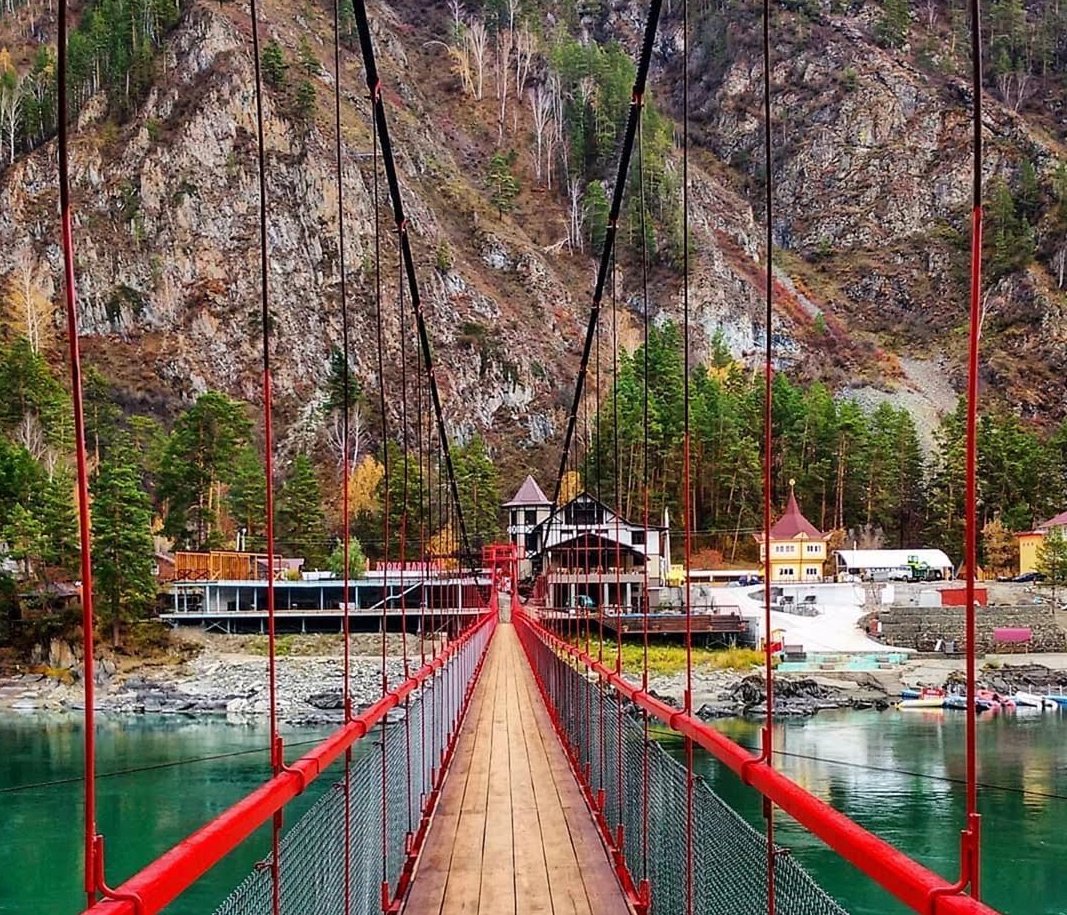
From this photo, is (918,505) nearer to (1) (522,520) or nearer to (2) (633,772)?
(1) (522,520)

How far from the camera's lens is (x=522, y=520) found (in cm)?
4316

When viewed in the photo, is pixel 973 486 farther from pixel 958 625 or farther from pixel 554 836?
pixel 958 625

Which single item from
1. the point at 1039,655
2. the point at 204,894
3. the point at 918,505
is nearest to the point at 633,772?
the point at 204,894

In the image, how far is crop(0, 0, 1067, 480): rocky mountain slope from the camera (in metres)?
55.8

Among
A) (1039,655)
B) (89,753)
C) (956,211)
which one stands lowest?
(1039,655)

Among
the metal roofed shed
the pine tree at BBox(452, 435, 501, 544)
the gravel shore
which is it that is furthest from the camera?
the pine tree at BBox(452, 435, 501, 544)

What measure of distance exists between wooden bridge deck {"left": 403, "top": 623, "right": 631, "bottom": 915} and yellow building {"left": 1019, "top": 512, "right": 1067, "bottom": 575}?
33381 millimetres

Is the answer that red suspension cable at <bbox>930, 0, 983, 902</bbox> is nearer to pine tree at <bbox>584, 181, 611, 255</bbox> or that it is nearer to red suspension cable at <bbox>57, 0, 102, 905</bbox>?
red suspension cable at <bbox>57, 0, 102, 905</bbox>

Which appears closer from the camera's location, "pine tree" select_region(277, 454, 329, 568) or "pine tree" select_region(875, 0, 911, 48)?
"pine tree" select_region(277, 454, 329, 568)

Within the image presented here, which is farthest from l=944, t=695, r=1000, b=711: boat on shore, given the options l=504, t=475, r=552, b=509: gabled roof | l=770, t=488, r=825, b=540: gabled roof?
l=504, t=475, r=552, b=509: gabled roof

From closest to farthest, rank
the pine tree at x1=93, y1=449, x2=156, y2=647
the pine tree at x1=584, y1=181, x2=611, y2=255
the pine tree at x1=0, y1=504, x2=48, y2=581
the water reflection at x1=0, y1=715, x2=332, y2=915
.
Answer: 1. the water reflection at x1=0, y1=715, x2=332, y2=915
2. the pine tree at x1=93, y1=449, x2=156, y2=647
3. the pine tree at x1=0, y1=504, x2=48, y2=581
4. the pine tree at x1=584, y1=181, x2=611, y2=255

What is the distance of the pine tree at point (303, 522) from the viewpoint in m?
35.8

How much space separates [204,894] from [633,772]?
7.50 meters

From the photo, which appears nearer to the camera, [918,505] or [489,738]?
[489,738]
